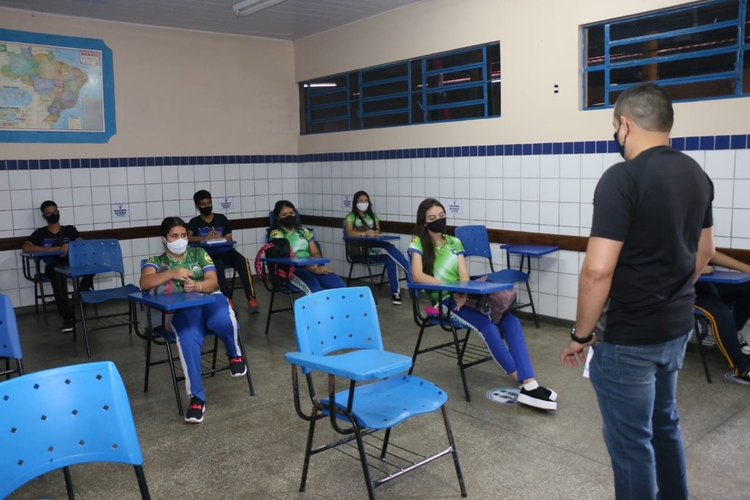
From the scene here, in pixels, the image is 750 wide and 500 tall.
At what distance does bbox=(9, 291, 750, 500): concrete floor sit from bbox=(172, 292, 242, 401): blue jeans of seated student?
25 centimetres

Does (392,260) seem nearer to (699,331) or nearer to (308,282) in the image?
(308,282)

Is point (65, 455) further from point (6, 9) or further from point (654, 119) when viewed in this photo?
point (6, 9)

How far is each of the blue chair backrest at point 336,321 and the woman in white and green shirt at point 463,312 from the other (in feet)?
3.56

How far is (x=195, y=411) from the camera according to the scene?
3607 millimetres

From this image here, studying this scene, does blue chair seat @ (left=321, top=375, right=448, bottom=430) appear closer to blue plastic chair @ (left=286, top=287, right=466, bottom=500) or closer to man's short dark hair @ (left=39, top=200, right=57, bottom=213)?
blue plastic chair @ (left=286, top=287, right=466, bottom=500)

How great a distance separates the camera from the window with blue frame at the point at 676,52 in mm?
4473

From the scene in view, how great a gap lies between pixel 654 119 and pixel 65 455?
Answer: 76.6 inches

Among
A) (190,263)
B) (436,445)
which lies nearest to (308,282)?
(190,263)

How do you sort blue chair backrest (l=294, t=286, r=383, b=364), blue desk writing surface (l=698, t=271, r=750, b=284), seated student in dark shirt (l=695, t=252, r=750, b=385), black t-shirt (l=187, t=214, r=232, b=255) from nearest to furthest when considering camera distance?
blue chair backrest (l=294, t=286, r=383, b=364) < blue desk writing surface (l=698, t=271, r=750, b=284) < seated student in dark shirt (l=695, t=252, r=750, b=385) < black t-shirt (l=187, t=214, r=232, b=255)

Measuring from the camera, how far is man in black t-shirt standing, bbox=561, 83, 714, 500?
6.08ft

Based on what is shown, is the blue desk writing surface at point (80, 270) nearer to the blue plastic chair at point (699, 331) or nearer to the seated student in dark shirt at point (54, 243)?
the seated student in dark shirt at point (54, 243)

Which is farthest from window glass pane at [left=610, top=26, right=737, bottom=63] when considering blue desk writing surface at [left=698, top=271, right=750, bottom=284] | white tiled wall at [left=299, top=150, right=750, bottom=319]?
blue desk writing surface at [left=698, top=271, right=750, bottom=284]

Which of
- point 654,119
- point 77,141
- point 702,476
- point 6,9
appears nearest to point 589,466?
point 702,476

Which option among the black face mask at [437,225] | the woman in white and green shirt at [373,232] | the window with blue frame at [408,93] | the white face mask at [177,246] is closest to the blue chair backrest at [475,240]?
the woman in white and green shirt at [373,232]
